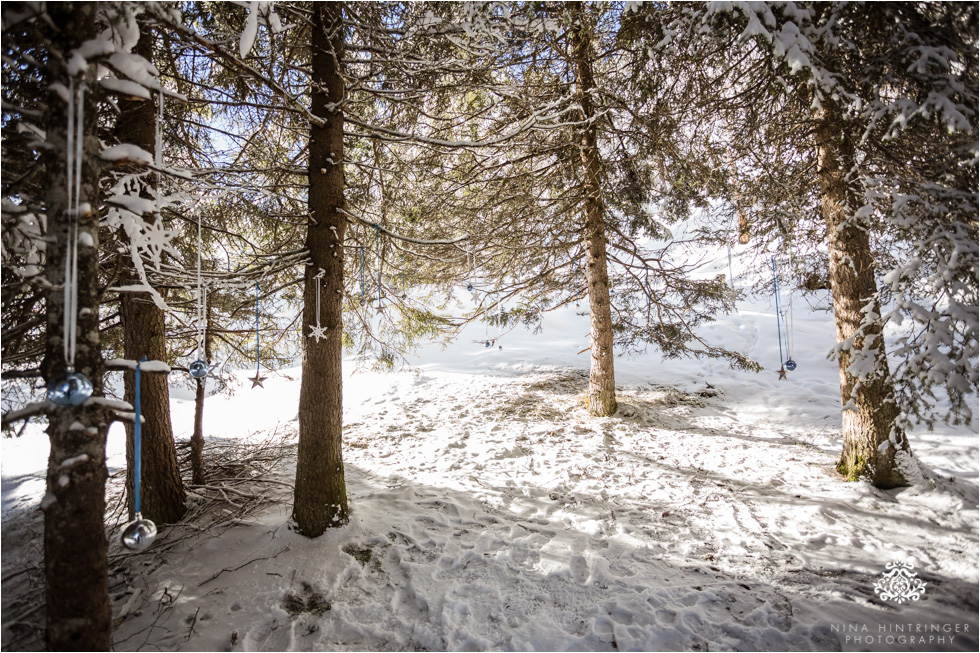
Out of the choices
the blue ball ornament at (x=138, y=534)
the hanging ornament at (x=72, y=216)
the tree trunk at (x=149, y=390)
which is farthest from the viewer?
the tree trunk at (x=149, y=390)

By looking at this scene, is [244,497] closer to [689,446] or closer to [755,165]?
[689,446]

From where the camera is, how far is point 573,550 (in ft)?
12.8

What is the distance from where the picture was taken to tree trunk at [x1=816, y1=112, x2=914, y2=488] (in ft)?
15.0

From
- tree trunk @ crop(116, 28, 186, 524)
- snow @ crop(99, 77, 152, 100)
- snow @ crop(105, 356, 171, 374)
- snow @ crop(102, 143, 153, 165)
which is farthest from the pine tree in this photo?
tree trunk @ crop(116, 28, 186, 524)

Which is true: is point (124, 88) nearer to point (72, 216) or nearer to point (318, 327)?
point (72, 216)

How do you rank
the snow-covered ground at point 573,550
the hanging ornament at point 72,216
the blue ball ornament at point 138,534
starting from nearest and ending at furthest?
the hanging ornament at point 72,216
the blue ball ornament at point 138,534
the snow-covered ground at point 573,550

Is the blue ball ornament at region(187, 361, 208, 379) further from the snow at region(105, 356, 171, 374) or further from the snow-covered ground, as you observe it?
the snow-covered ground

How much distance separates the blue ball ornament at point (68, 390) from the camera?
6.48 feet

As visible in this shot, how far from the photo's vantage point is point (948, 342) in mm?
2977

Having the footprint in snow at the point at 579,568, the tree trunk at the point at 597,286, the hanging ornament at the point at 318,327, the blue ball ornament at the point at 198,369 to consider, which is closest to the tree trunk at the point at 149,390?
the blue ball ornament at the point at 198,369

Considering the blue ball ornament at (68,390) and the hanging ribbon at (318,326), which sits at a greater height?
the hanging ribbon at (318,326)
